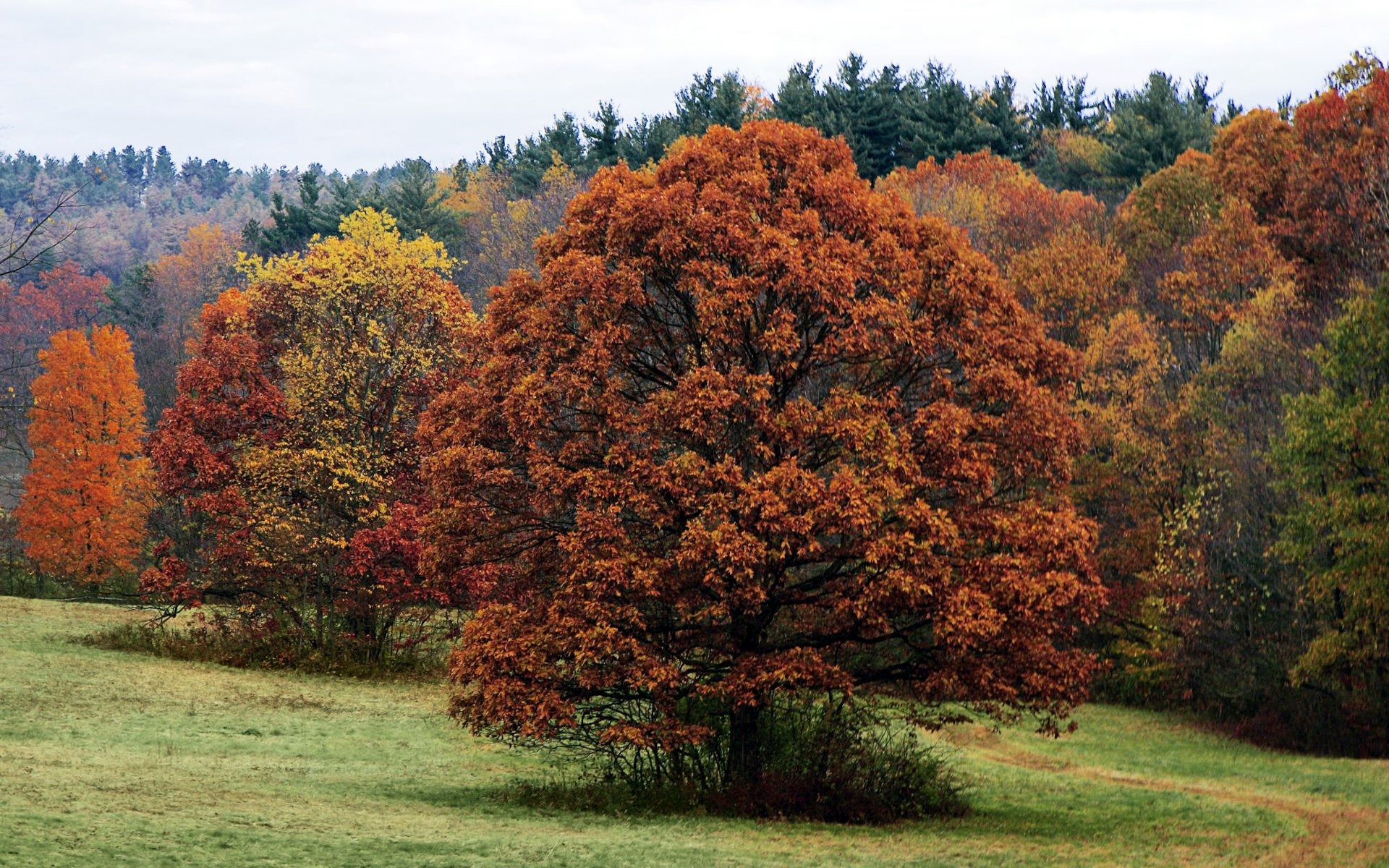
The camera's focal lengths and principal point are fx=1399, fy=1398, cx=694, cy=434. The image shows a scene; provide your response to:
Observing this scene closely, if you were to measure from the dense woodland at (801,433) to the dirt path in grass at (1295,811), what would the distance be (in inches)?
86.3

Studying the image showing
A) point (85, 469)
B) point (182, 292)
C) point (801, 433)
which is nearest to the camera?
point (801, 433)

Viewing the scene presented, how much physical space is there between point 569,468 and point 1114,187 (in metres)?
50.8

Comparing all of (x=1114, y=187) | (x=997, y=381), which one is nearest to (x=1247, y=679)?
(x=997, y=381)

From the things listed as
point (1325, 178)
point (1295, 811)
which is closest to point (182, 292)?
point (1325, 178)

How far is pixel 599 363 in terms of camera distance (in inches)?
738

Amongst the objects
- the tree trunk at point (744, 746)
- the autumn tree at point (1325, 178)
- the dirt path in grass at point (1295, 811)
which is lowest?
the dirt path in grass at point (1295, 811)

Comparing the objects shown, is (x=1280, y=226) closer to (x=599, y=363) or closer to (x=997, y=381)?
(x=997, y=381)

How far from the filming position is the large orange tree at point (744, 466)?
17.9 meters

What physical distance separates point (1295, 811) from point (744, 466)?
1137 cm

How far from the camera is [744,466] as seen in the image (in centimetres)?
1916

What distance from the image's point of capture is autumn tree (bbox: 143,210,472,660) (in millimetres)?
35281

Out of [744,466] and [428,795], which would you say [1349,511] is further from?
[428,795]

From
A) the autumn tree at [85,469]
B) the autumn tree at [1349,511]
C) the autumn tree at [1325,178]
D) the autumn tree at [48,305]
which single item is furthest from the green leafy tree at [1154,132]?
the autumn tree at [48,305]

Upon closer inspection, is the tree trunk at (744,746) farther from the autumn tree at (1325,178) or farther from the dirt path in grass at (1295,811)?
the autumn tree at (1325,178)
